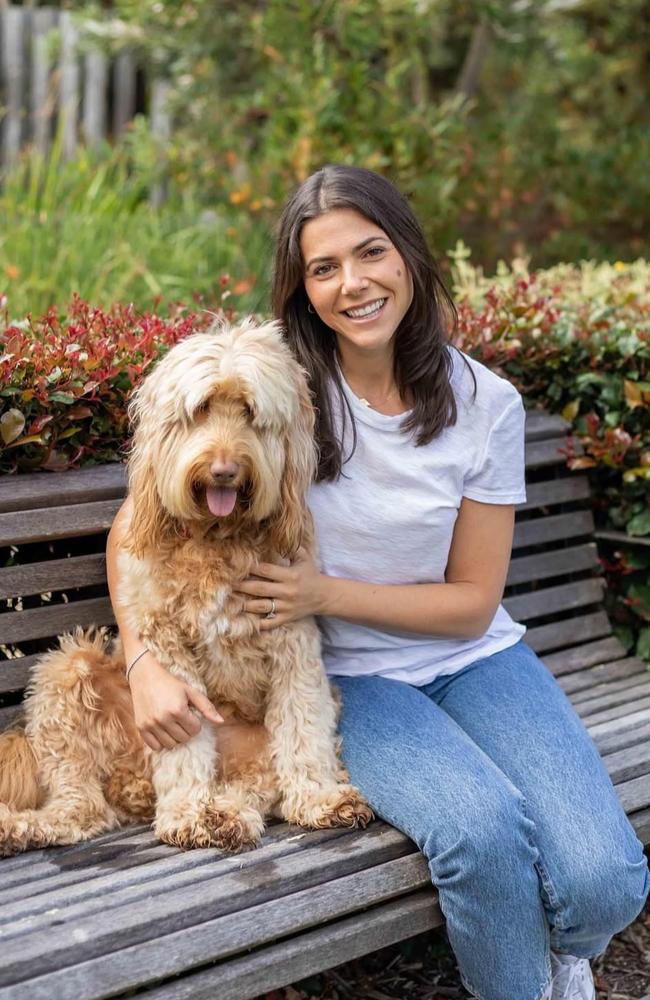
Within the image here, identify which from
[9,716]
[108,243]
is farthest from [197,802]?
[108,243]

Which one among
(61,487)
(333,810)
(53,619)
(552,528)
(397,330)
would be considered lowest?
(333,810)

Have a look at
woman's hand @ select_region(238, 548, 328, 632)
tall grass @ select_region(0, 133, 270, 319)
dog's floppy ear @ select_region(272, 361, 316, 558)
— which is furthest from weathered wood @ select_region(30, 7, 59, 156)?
woman's hand @ select_region(238, 548, 328, 632)

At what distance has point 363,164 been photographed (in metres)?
6.74

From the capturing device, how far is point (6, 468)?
335 centimetres

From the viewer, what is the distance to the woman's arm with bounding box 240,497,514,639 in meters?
3.01

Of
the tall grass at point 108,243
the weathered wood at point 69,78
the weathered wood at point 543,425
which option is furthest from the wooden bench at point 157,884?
the weathered wood at point 69,78

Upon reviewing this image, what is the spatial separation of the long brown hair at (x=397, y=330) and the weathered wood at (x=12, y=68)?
256 inches

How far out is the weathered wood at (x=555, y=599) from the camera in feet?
13.7

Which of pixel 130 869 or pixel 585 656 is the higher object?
pixel 130 869

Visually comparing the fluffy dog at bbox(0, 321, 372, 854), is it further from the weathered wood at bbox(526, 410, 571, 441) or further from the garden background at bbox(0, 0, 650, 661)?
the weathered wood at bbox(526, 410, 571, 441)

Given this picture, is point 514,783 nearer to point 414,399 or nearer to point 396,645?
point 396,645

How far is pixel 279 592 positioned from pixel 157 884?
2.39ft

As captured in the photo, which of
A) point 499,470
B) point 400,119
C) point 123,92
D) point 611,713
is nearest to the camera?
point 499,470

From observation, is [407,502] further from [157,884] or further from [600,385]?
[600,385]
